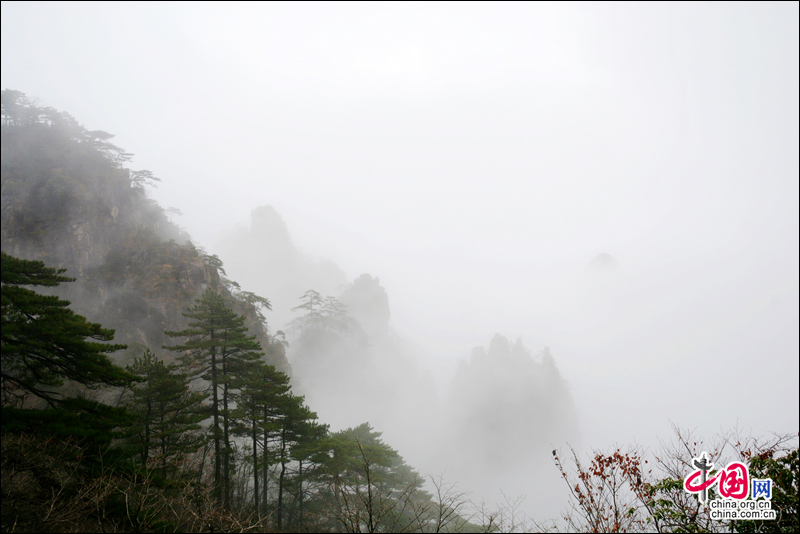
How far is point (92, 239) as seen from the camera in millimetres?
25484

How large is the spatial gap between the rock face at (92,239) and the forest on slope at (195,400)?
127 mm

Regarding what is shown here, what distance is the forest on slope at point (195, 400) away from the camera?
23.5ft

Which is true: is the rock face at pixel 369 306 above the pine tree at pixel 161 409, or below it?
above

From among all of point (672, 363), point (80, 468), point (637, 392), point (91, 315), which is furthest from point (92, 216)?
point (672, 363)

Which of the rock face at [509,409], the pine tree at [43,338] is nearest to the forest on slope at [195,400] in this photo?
the pine tree at [43,338]

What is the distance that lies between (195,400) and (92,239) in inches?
877

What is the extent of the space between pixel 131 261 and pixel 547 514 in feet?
197

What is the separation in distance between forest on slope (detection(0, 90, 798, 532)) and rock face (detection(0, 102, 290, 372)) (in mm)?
127

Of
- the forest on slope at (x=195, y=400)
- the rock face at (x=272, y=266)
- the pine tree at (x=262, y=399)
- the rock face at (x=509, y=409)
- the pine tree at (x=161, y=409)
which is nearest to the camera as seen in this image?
the forest on slope at (x=195, y=400)

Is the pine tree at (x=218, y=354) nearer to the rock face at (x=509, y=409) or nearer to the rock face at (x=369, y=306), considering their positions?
the rock face at (x=369, y=306)

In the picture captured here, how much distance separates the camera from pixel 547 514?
43.2 m

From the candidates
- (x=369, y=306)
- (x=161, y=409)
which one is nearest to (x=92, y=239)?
(x=161, y=409)

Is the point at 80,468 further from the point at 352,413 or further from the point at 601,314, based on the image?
the point at 601,314

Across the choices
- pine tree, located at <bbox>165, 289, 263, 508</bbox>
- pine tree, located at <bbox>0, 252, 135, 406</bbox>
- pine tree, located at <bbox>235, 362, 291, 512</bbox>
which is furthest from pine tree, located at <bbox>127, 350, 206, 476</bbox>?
pine tree, located at <bbox>0, 252, 135, 406</bbox>
